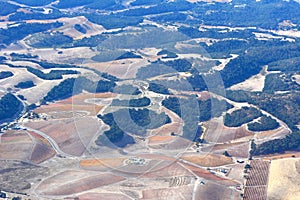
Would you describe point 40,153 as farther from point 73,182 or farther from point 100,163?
point 73,182

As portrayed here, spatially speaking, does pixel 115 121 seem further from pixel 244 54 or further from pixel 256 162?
pixel 244 54

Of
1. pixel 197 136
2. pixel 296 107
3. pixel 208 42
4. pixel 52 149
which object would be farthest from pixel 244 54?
pixel 52 149

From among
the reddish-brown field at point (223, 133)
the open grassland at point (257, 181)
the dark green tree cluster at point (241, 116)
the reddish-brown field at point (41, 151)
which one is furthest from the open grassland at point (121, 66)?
the open grassland at point (257, 181)

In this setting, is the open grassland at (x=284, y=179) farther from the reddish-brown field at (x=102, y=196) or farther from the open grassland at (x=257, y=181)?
the reddish-brown field at (x=102, y=196)

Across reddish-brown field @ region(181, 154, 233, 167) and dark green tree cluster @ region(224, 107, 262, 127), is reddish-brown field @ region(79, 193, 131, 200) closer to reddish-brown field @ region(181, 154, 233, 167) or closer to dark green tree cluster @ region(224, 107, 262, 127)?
reddish-brown field @ region(181, 154, 233, 167)

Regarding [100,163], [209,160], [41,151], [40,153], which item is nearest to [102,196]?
[100,163]

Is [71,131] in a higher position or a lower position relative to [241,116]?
higher
